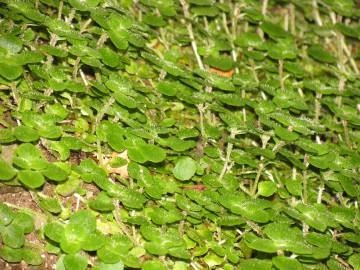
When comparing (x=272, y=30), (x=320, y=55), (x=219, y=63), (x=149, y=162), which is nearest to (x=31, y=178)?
(x=149, y=162)

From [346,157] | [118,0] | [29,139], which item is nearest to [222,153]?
[346,157]

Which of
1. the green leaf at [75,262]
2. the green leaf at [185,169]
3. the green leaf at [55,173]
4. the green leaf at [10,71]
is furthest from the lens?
the green leaf at [185,169]

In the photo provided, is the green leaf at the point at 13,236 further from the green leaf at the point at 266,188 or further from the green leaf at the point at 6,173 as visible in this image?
the green leaf at the point at 266,188

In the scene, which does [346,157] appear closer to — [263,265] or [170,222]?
[263,265]

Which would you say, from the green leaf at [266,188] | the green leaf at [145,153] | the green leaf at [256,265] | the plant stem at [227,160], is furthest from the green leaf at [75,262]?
the green leaf at [266,188]

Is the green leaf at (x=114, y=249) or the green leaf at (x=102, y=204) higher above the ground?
the green leaf at (x=102, y=204)

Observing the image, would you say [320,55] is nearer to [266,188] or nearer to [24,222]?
[266,188]
